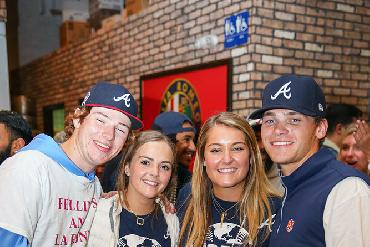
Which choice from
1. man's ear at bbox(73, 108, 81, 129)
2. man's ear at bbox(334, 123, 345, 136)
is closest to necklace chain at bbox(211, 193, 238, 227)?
man's ear at bbox(73, 108, 81, 129)

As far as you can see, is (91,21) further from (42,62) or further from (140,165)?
(140,165)

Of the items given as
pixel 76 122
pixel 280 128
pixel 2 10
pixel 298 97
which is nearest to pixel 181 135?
pixel 76 122

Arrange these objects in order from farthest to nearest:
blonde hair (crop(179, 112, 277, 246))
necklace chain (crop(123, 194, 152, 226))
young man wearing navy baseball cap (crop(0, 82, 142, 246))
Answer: necklace chain (crop(123, 194, 152, 226))
blonde hair (crop(179, 112, 277, 246))
young man wearing navy baseball cap (crop(0, 82, 142, 246))

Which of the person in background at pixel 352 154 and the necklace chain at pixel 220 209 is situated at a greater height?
the person in background at pixel 352 154

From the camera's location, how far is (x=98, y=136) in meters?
2.15

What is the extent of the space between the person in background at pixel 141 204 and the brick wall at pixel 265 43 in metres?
2.08

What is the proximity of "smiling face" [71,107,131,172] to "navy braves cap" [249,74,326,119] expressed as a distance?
0.87m

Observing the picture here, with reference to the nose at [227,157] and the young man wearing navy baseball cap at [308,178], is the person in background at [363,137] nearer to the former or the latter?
the young man wearing navy baseball cap at [308,178]

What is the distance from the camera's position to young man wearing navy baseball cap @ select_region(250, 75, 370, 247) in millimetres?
1600

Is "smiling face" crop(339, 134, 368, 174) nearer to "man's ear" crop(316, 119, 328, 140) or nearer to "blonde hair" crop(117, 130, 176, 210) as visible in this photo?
"man's ear" crop(316, 119, 328, 140)

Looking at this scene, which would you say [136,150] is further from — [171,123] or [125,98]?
[171,123]

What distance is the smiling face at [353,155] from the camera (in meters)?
3.73

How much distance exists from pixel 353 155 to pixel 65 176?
2.88 meters

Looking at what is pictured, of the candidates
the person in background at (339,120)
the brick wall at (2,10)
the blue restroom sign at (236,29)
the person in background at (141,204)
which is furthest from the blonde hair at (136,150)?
the brick wall at (2,10)
